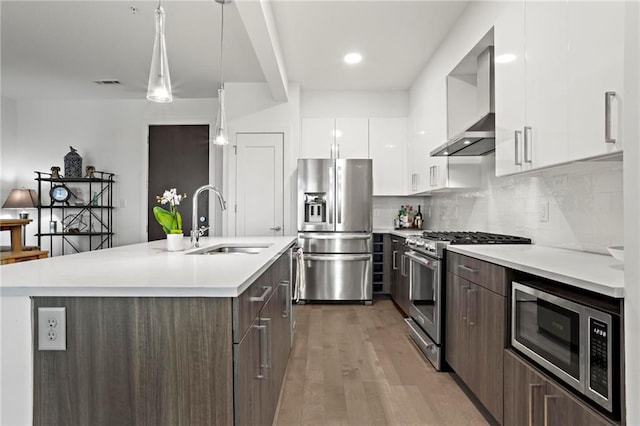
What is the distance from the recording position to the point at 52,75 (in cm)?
462

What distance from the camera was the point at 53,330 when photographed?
117 centimetres

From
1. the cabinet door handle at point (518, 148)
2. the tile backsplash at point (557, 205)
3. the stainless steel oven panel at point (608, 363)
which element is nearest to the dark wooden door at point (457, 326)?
the tile backsplash at point (557, 205)

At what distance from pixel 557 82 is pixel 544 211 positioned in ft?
3.06

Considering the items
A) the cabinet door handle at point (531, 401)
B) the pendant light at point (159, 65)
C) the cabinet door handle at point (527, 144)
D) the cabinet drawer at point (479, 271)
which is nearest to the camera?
the cabinet door handle at point (531, 401)

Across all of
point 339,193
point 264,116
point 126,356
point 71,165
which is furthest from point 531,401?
point 71,165

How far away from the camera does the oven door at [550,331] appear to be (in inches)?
52.4

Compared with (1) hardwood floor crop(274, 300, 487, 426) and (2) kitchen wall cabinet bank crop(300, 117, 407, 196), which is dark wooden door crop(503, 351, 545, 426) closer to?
(1) hardwood floor crop(274, 300, 487, 426)

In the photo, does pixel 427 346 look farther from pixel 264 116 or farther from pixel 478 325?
pixel 264 116

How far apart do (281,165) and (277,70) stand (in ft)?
4.57

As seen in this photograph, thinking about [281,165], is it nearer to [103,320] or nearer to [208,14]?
[208,14]

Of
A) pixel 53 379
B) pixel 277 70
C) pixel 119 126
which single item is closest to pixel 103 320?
pixel 53 379

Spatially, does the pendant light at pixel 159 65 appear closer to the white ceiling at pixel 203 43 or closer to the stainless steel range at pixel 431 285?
the white ceiling at pixel 203 43

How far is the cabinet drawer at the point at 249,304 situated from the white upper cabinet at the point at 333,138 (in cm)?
342

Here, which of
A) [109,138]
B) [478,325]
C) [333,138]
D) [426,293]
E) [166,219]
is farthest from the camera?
[109,138]
